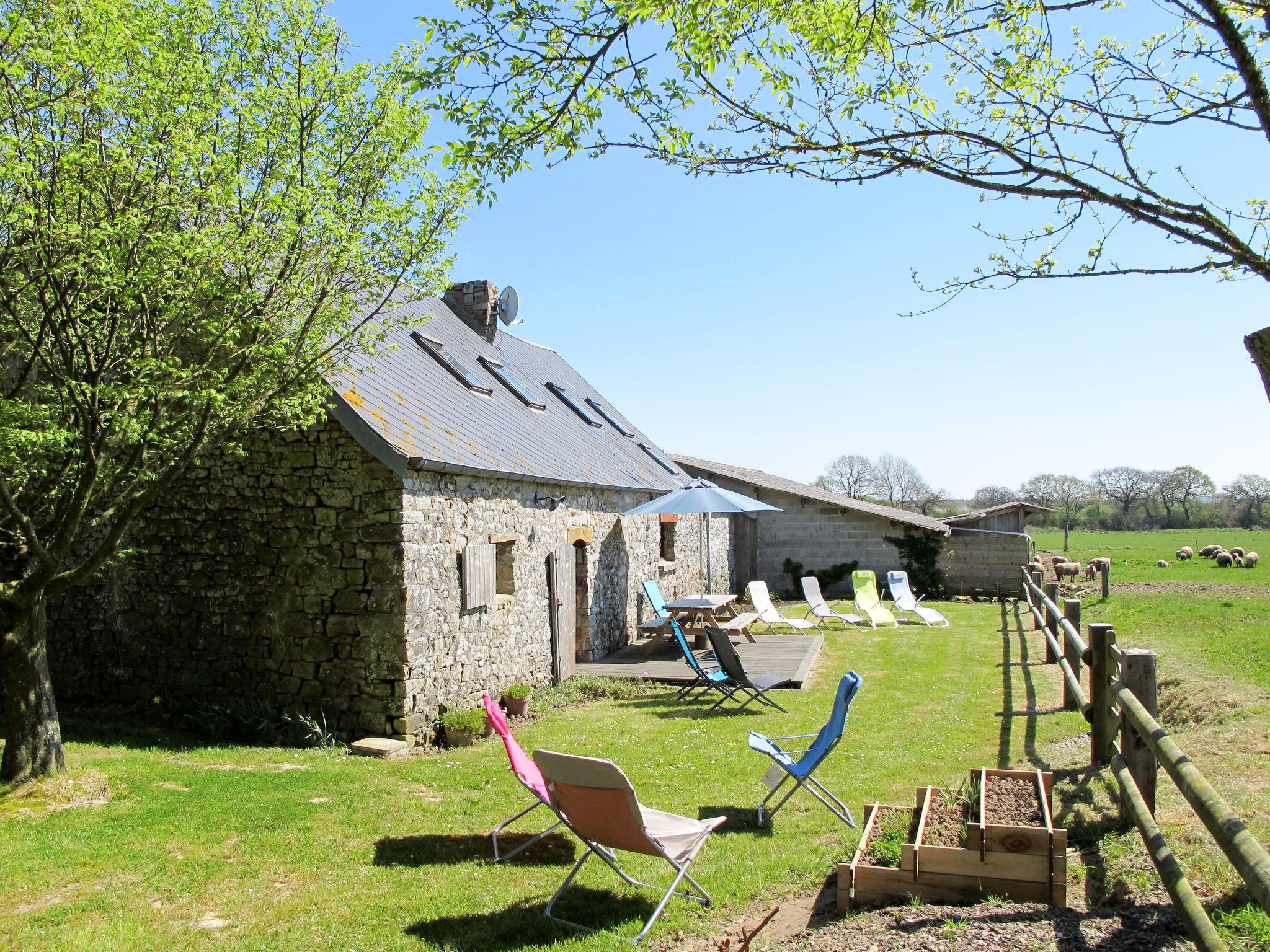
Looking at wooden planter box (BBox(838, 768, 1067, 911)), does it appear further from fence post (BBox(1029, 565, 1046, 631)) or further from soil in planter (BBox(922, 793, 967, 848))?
fence post (BBox(1029, 565, 1046, 631))

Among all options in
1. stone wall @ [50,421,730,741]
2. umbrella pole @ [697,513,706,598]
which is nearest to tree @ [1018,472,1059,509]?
umbrella pole @ [697,513,706,598]

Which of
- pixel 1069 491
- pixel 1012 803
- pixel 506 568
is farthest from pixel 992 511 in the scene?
pixel 1069 491

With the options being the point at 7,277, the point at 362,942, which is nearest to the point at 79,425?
the point at 7,277

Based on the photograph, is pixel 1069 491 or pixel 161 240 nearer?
pixel 161 240

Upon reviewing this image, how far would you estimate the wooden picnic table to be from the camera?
12031 mm

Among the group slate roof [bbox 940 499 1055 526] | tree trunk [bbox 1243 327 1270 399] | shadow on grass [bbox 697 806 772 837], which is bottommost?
shadow on grass [bbox 697 806 772 837]

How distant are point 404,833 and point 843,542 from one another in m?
16.5

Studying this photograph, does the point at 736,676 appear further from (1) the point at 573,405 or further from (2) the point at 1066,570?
(2) the point at 1066,570

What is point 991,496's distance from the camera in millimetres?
66625

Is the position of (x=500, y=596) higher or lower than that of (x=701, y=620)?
higher

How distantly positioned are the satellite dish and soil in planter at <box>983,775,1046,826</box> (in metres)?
13.3

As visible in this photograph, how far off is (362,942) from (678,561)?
12777 mm

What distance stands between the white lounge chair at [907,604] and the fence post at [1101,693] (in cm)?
1001

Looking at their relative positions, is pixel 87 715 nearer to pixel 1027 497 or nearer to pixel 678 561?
pixel 678 561
